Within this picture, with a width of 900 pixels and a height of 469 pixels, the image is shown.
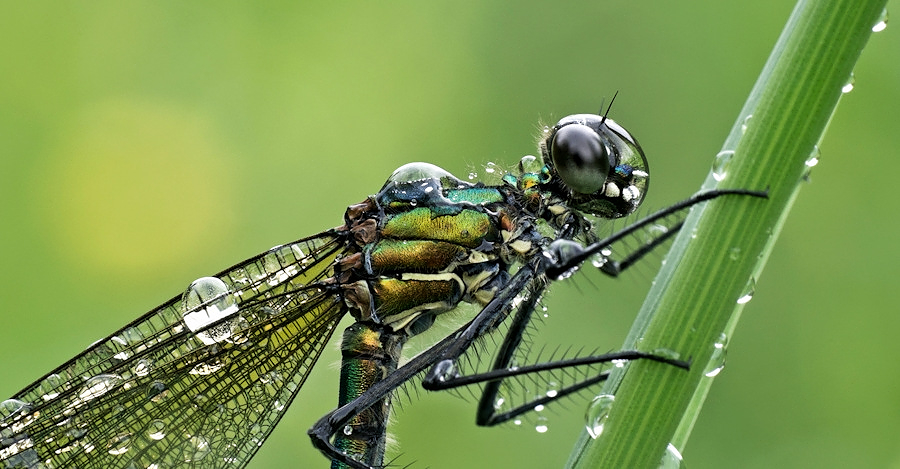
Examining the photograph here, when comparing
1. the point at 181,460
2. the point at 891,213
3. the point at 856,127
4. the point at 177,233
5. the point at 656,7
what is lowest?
the point at 181,460

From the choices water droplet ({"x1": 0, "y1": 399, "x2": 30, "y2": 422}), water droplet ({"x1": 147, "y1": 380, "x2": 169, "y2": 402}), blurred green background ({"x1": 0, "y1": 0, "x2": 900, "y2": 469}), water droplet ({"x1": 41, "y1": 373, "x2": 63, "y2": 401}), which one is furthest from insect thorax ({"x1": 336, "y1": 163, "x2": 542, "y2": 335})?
water droplet ({"x1": 0, "y1": 399, "x2": 30, "y2": 422})

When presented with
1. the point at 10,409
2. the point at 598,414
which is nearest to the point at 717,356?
the point at 598,414

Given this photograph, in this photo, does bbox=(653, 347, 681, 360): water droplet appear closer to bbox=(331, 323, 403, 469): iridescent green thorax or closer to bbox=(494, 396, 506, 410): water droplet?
bbox=(494, 396, 506, 410): water droplet

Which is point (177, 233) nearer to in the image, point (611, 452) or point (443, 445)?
point (443, 445)

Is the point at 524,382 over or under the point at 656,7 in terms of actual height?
under

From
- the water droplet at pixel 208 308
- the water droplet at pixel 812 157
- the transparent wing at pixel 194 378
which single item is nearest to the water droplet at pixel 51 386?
the transparent wing at pixel 194 378

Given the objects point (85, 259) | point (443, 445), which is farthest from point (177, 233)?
point (443, 445)
